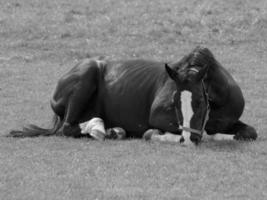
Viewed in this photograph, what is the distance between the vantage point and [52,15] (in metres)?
24.6

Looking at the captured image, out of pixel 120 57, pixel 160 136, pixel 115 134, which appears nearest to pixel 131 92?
pixel 115 134

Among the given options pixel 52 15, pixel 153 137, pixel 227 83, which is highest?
pixel 227 83

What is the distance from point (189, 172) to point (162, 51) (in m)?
11.7

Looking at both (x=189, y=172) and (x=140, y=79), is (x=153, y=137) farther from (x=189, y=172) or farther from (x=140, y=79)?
(x=189, y=172)

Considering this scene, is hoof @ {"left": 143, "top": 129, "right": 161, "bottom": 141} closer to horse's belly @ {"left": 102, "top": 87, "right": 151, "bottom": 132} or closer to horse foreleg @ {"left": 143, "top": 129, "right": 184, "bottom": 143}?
horse foreleg @ {"left": 143, "top": 129, "right": 184, "bottom": 143}

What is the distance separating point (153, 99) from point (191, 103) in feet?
3.98

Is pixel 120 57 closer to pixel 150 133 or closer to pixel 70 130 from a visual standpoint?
pixel 70 130

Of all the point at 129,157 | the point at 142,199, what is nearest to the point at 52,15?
the point at 129,157

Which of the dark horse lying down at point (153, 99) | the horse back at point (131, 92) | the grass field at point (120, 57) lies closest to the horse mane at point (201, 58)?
the dark horse lying down at point (153, 99)

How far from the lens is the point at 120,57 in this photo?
2034 centimetres

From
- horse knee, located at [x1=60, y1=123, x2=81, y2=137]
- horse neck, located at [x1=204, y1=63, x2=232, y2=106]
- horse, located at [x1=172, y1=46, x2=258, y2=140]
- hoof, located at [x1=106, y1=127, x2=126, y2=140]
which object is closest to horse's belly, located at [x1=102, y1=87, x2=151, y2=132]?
hoof, located at [x1=106, y1=127, x2=126, y2=140]

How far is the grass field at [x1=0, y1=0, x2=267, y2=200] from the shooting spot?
8812 mm

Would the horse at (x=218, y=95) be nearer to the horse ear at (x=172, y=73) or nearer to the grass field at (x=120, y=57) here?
the horse ear at (x=172, y=73)

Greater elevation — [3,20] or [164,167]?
→ [164,167]
